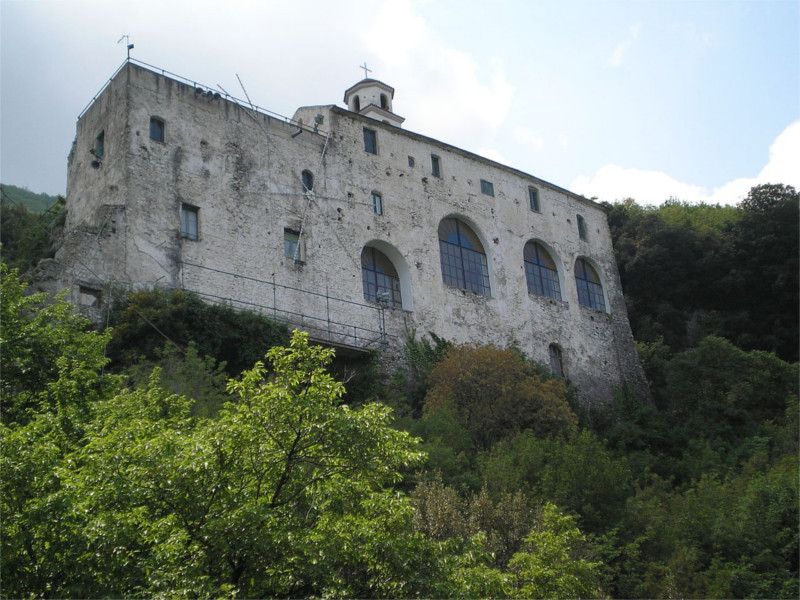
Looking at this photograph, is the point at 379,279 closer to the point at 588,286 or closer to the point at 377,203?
the point at 377,203

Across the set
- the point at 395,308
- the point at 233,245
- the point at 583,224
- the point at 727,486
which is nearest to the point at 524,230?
the point at 583,224

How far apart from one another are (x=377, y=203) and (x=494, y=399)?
882 cm

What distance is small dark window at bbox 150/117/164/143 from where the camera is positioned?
2819cm

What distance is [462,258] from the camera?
3491cm

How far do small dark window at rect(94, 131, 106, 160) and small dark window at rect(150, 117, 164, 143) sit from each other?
5.21ft

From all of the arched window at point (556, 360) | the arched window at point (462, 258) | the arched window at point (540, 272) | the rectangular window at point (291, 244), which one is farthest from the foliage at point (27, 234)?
the arched window at point (556, 360)

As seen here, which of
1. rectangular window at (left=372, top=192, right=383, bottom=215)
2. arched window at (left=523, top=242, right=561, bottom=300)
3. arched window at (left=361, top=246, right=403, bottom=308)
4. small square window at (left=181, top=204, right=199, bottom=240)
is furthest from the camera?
arched window at (left=523, top=242, right=561, bottom=300)

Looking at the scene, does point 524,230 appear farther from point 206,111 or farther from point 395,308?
point 206,111

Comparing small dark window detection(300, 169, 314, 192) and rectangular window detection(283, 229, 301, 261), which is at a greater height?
small dark window detection(300, 169, 314, 192)

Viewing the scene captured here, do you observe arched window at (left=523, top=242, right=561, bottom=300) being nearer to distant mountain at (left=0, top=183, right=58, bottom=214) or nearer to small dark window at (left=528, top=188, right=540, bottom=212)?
small dark window at (left=528, top=188, right=540, bottom=212)

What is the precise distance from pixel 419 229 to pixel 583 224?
9.57 m

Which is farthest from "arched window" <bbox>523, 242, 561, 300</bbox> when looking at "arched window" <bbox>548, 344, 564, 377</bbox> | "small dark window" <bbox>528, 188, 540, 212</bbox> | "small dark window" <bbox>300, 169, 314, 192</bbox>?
"small dark window" <bbox>300, 169, 314, 192</bbox>

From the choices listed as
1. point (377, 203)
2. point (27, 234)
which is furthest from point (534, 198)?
point (27, 234)

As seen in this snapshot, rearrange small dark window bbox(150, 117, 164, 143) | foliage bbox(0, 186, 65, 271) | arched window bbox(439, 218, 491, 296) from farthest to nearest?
arched window bbox(439, 218, 491, 296) < foliage bbox(0, 186, 65, 271) < small dark window bbox(150, 117, 164, 143)
